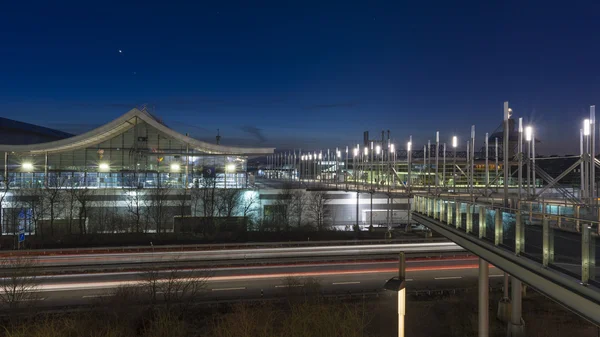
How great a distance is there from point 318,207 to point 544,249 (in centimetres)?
3348

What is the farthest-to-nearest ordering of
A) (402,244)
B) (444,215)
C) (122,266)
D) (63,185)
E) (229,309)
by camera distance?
(63,185)
(402,244)
(122,266)
(229,309)
(444,215)

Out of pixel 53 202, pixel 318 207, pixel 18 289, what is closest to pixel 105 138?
pixel 53 202

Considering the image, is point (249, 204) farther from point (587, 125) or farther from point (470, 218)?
point (470, 218)

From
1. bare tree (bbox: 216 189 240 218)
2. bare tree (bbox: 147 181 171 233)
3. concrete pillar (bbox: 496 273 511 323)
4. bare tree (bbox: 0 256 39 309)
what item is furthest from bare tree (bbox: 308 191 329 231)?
bare tree (bbox: 0 256 39 309)

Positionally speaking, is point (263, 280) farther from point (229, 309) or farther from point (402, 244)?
point (402, 244)

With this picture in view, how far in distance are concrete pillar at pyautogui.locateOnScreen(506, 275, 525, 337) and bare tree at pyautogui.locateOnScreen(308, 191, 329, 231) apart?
24361 mm

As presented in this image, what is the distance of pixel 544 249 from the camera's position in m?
8.22

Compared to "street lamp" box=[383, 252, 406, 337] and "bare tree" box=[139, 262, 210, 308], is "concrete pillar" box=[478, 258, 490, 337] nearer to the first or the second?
"street lamp" box=[383, 252, 406, 337]

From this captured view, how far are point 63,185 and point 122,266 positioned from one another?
23.5m

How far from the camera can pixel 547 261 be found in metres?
8.12

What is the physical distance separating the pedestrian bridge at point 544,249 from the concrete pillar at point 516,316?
4.09 m

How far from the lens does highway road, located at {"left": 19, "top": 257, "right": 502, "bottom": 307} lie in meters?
19.7

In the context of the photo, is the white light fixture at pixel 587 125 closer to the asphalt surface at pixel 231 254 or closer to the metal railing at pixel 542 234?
the metal railing at pixel 542 234

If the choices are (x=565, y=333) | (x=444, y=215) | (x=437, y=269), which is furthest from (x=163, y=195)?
(x=565, y=333)
